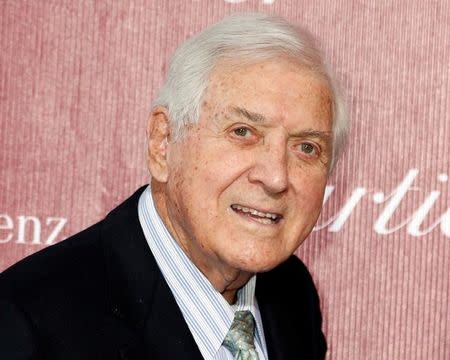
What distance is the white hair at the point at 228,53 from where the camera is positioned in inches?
55.1

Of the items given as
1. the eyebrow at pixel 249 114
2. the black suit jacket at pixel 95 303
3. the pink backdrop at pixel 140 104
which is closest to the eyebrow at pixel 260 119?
the eyebrow at pixel 249 114

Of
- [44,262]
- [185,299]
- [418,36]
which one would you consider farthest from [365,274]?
[44,262]

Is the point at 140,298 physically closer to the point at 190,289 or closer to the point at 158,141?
the point at 190,289

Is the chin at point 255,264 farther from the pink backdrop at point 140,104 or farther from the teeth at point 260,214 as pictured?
the pink backdrop at point 140,104

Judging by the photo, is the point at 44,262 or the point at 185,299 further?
the point at 185,299

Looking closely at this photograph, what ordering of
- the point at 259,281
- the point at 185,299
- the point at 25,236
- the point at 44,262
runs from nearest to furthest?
the point at 44,262 < the point at 185,299 < the point at 259,281 < the point at 25,236

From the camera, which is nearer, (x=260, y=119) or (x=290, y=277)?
(x=260, y=119)

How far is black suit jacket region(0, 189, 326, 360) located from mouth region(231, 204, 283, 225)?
0.14 meters

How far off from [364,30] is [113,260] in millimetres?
799

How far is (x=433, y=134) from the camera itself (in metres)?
1.96

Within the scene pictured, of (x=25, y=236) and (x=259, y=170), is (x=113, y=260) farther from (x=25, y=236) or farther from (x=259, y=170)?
(x=25, y=236)

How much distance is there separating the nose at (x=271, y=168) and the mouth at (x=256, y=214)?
0.04 metres

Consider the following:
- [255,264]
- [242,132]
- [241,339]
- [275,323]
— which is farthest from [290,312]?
[242,132]

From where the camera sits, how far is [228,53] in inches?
55.2
